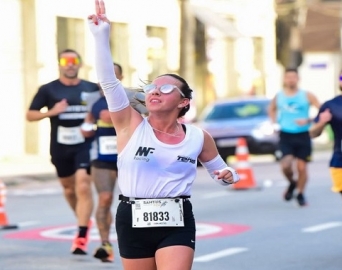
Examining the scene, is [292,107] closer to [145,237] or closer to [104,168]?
[104,168]

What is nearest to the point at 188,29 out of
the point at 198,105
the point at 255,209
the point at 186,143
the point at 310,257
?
the point at 198,105

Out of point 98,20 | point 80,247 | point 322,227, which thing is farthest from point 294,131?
point 98,20

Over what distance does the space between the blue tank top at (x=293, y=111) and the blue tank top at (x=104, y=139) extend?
5.73 meters

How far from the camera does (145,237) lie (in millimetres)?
6699

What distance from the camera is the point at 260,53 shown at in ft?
159

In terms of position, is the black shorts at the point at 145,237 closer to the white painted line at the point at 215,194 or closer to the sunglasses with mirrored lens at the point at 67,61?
the sunglasses with mirrored lens at the point at 67,61

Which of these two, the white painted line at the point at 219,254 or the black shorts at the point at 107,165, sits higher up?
the black shorts at the point at 107,165

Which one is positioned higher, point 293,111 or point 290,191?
point 293,111

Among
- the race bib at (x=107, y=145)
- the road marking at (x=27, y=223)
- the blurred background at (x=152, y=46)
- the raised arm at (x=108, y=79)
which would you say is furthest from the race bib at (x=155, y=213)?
the blurred background at (x=152, y=46)

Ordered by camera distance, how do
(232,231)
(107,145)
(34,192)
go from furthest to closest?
(34,192)
(232,231)
(107,145)

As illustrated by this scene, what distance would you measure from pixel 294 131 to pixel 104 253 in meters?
6.23

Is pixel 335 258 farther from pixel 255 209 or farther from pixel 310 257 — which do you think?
pixel 255 209

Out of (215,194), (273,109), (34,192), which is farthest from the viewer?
(34,192)

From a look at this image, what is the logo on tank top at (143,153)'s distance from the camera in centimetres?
668
